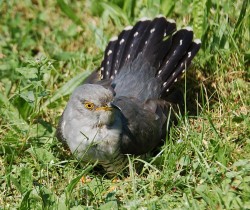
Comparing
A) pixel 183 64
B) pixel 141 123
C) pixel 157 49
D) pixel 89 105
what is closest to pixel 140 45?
pixel 157 49

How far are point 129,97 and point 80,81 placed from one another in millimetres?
651

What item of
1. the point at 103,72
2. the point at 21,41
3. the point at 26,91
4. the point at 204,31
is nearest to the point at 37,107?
the point at 26,91

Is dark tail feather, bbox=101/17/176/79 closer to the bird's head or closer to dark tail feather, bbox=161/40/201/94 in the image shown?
dark tail feather, bbox=161/40/201/94

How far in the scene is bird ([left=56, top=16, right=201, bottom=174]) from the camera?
4.62m

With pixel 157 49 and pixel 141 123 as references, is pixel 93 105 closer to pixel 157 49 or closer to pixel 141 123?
pixel 141 123

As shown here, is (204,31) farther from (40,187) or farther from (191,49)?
(40,187)

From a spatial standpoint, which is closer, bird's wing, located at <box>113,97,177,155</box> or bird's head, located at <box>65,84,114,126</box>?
bird's head, located at <box>65,84,114,126</box>

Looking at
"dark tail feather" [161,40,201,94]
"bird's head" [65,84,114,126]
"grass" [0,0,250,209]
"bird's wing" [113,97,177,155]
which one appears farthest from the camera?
"dark tail feather" [161,40,201,94]

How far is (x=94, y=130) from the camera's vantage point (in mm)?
4621

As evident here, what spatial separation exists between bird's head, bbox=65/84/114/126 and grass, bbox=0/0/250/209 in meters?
0.31

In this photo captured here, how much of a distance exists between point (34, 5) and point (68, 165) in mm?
2744

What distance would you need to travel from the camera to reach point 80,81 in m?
5.61

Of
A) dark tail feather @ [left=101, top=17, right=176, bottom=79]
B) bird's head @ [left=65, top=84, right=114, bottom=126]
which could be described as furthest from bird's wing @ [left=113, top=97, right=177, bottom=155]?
dark tail feather @ [left=101, top=17, right=176, bottom=79]

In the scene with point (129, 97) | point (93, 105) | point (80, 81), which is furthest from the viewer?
point (80, 81)
